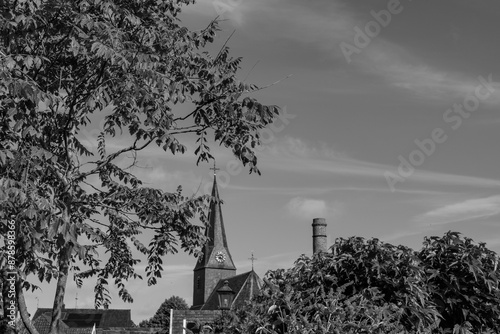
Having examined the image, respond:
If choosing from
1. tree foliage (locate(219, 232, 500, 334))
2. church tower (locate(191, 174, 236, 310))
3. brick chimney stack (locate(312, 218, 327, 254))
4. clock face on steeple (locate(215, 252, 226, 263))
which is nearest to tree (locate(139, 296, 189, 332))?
church tower (locate(191, 174, 236, 310))

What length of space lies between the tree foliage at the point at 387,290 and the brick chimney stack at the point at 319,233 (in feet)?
83.7

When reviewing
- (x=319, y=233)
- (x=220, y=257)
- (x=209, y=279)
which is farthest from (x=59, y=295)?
(x=209, y=279)

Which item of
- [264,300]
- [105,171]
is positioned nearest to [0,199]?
[264,300]

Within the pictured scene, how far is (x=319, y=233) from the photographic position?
34.1m

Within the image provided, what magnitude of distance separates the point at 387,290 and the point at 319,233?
88.2 ft

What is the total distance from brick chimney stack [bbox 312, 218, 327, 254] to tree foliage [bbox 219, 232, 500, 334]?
25.5 metres

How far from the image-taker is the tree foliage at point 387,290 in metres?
6.64

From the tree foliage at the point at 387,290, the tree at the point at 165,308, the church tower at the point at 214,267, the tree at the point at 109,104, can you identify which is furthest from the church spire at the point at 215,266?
the tree foliage at the point at 387,290

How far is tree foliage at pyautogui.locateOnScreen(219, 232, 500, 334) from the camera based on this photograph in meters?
6.64

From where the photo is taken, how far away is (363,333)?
627cm

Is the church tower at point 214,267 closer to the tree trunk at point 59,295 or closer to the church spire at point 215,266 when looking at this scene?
the church spire at point 215,266

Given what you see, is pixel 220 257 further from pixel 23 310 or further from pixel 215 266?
pixel 23 310

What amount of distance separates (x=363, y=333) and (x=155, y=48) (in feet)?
23.3

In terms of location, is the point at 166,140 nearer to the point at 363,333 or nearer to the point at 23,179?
the point at 23,179
